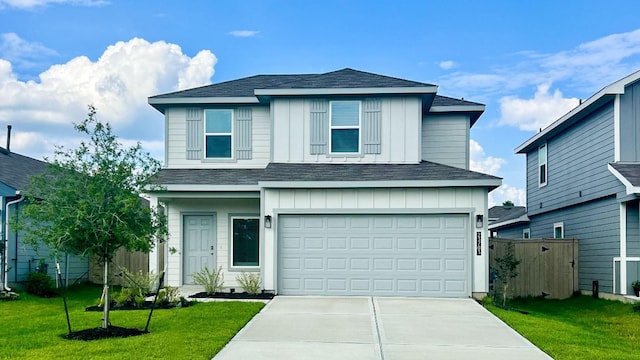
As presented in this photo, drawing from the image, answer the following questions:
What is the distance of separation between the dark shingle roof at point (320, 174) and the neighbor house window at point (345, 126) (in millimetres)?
592

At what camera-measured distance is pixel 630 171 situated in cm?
1500

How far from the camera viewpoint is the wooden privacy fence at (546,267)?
56.2 feet

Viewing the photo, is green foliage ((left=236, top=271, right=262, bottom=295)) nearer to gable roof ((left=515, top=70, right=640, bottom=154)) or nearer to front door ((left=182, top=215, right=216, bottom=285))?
front door ((left=182, top=215, right=216, bottom=285))

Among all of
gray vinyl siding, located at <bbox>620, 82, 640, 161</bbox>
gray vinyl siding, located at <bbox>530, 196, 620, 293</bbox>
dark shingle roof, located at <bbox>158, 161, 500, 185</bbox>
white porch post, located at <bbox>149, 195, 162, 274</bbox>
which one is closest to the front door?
white porch post, located at <bbox>149, 195, 162, 274</bbox>

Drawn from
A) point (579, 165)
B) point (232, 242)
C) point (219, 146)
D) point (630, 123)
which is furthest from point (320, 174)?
point (579, 165)

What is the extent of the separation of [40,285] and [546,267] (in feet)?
42.5

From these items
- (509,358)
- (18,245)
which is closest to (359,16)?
(18,245)

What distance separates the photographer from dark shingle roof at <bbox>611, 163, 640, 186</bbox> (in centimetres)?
1437

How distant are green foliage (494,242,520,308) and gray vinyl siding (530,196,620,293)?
2066 millimetres

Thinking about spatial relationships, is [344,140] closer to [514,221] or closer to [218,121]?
[218,121]

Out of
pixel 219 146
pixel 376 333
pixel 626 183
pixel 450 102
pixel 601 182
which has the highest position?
pixel 450 102

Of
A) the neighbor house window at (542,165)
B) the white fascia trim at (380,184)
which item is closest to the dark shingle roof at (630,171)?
the white fascia trim at (380,184)

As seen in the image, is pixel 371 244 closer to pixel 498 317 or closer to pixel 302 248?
pixel 302 248

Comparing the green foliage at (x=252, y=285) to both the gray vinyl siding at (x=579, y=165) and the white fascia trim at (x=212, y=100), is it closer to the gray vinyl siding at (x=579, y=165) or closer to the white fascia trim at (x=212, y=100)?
the white fascia trim at (x=212, y=100)
